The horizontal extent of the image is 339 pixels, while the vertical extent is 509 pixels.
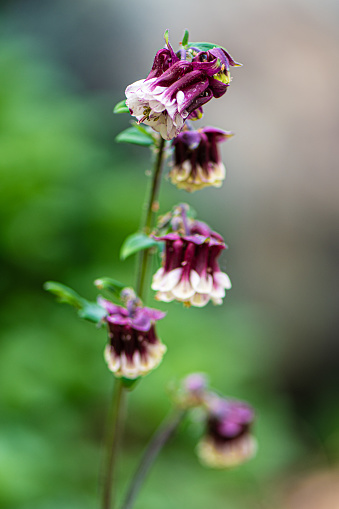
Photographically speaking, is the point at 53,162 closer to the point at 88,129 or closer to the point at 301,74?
the point at 88,129

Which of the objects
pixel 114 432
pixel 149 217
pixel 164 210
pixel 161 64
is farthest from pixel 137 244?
pixel 164 210

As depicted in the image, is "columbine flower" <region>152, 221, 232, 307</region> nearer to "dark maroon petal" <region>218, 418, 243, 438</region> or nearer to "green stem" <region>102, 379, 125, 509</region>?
"green stem" <region>102, 379, 125, 509</region>

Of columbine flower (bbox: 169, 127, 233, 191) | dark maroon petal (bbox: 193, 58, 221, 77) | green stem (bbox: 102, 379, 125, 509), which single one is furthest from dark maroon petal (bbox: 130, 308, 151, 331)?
dark maroon petal (bbox: 193, 58, 221, 77)

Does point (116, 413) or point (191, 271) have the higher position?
point (191, 271)

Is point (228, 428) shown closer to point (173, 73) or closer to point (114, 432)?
point (114, 432)

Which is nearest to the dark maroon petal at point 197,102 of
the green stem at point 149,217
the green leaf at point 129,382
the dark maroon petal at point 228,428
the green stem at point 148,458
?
the green stem at point 149,217

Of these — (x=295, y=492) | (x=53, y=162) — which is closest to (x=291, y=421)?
(x=295, y=492)
